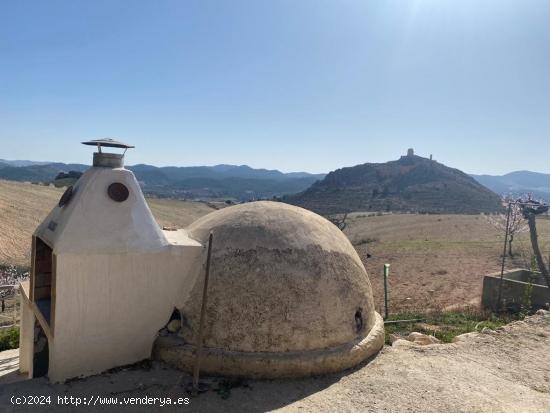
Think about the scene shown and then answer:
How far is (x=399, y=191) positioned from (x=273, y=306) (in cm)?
10197

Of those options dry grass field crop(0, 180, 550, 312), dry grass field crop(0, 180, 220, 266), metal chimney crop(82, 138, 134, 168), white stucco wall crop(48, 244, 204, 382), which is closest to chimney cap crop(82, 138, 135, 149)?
metal chimney crop(82, 138, 134, 168)

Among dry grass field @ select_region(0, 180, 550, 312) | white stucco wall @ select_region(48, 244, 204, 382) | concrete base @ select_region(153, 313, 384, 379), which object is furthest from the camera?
dry grass field @ select_region(0, 180, 550, 312)

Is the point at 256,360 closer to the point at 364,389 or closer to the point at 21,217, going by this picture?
the point at 364,389

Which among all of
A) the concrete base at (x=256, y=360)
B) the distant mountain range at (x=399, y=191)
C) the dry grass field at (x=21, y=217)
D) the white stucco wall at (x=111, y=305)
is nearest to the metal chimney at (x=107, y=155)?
the white stucco wall at (x=111, y=305)

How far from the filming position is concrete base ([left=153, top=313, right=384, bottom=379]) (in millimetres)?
8047

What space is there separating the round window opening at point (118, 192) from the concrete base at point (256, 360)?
2862 millimetres

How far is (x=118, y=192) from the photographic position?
27.5 feet

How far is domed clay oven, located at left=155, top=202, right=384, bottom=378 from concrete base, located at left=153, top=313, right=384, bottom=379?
0.02 m

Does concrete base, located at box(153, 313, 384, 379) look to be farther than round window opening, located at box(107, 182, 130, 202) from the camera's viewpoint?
No

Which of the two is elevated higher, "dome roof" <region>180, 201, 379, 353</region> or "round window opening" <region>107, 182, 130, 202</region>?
"round window opening" <region>107, 182, 130, 202</region>

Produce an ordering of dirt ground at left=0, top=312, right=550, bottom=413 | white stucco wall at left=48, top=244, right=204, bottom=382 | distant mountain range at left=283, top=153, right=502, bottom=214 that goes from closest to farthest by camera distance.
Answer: dirt ground at left=0, top=312, right=550, bottom=413 → white stucco wall at left=48, top=244, right=204, bottom=382 → distant mountain range at left=283, top=153, right=502, bottom=214

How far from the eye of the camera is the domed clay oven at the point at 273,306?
8.20 meters

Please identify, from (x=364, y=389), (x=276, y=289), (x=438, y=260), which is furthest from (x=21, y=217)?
(x=364, y=389)

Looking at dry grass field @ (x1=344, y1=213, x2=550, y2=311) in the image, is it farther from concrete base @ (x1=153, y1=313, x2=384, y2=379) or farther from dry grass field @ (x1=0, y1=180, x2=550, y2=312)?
concrete base @ (x1=153, y1=313, x2=384, y2=379)
